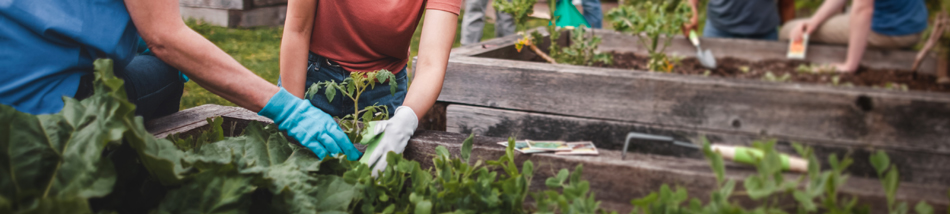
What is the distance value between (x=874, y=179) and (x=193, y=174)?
82cm

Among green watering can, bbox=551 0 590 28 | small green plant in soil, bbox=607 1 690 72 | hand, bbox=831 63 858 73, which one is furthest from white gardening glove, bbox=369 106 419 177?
green watering can, bbox=551 0 590 28

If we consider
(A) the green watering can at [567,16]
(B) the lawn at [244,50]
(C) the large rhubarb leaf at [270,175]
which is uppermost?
(A) the green watering can at [567,16]

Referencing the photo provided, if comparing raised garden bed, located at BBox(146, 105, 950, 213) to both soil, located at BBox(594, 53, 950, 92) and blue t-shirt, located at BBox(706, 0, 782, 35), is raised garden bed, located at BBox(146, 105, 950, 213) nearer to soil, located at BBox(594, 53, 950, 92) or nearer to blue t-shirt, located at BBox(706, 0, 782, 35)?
soil, located at BBox(594, 53, 950, 92)

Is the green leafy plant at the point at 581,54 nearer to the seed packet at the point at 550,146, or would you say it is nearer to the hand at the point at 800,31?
the hand at the point at 800,31

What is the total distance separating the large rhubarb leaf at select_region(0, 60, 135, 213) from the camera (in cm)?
57

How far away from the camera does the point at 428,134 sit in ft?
3.68

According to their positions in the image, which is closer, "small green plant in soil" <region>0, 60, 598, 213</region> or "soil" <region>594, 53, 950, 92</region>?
"small green plant in soil" <region>0, 60, 598, 213</region>

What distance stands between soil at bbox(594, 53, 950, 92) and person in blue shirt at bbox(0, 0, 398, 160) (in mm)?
958

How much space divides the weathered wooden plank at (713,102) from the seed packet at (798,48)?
13.2 inches

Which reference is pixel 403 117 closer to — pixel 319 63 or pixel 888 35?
pixel 319 63

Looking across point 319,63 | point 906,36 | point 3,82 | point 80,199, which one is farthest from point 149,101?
point 906,36

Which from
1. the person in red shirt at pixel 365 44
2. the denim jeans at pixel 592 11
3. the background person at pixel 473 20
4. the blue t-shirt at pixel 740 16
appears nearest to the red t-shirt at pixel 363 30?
the person in red shirt at pixel 365 44

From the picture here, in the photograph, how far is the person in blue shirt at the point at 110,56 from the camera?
1.00 m

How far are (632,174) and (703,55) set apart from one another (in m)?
1.73
